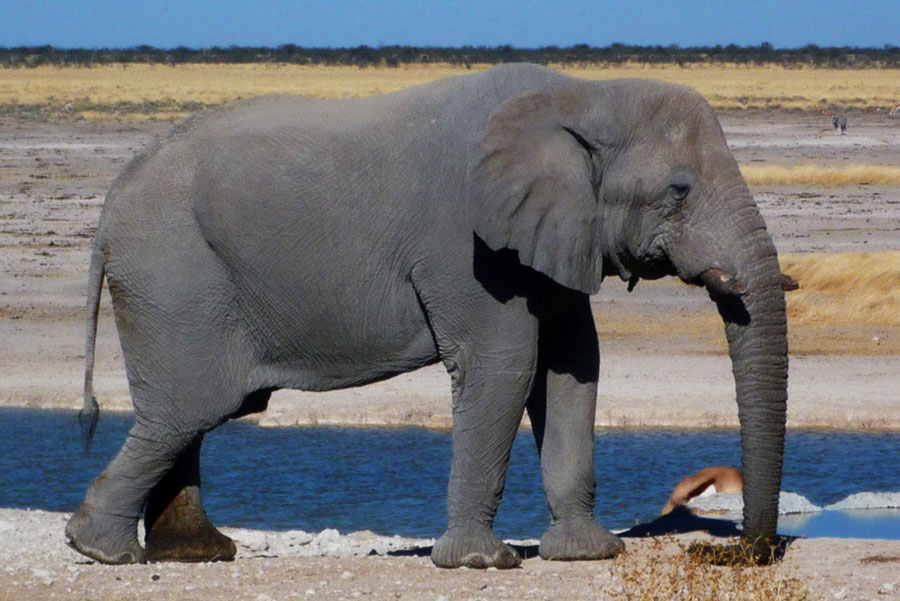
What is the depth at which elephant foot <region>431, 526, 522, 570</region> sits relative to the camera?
6.85m

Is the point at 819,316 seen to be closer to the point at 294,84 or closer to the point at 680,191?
the point at 680,191

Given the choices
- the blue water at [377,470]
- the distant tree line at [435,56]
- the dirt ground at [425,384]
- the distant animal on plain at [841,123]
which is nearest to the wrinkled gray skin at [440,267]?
the dirt ground at [425,384]

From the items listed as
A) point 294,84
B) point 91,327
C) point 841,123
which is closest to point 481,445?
point 91,327

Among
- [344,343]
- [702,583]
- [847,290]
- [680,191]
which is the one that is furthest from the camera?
[847,290]

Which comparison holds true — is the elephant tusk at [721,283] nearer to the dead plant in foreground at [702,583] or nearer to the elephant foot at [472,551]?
the dead plant in foreground at [702,583]

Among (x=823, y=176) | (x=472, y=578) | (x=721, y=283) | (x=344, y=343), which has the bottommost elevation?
(x=472, y=578)

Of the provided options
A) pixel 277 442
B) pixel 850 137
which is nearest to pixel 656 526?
pixel 277 442

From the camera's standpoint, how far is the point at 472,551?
270 inches

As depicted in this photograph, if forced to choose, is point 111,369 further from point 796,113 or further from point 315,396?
point 796,113

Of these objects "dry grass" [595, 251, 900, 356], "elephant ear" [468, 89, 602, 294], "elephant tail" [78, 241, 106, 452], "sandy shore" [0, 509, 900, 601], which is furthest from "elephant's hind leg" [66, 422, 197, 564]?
"dry grass" [595, 251, 900, 356]

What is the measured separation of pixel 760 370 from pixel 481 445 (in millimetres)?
1222

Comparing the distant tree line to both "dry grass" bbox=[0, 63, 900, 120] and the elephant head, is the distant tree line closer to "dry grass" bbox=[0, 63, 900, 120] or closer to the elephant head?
"dry grass" bbox=[0, 63, 900, 120]

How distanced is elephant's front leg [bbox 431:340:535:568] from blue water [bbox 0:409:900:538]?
8.71ft

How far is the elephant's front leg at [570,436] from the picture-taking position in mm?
7152
